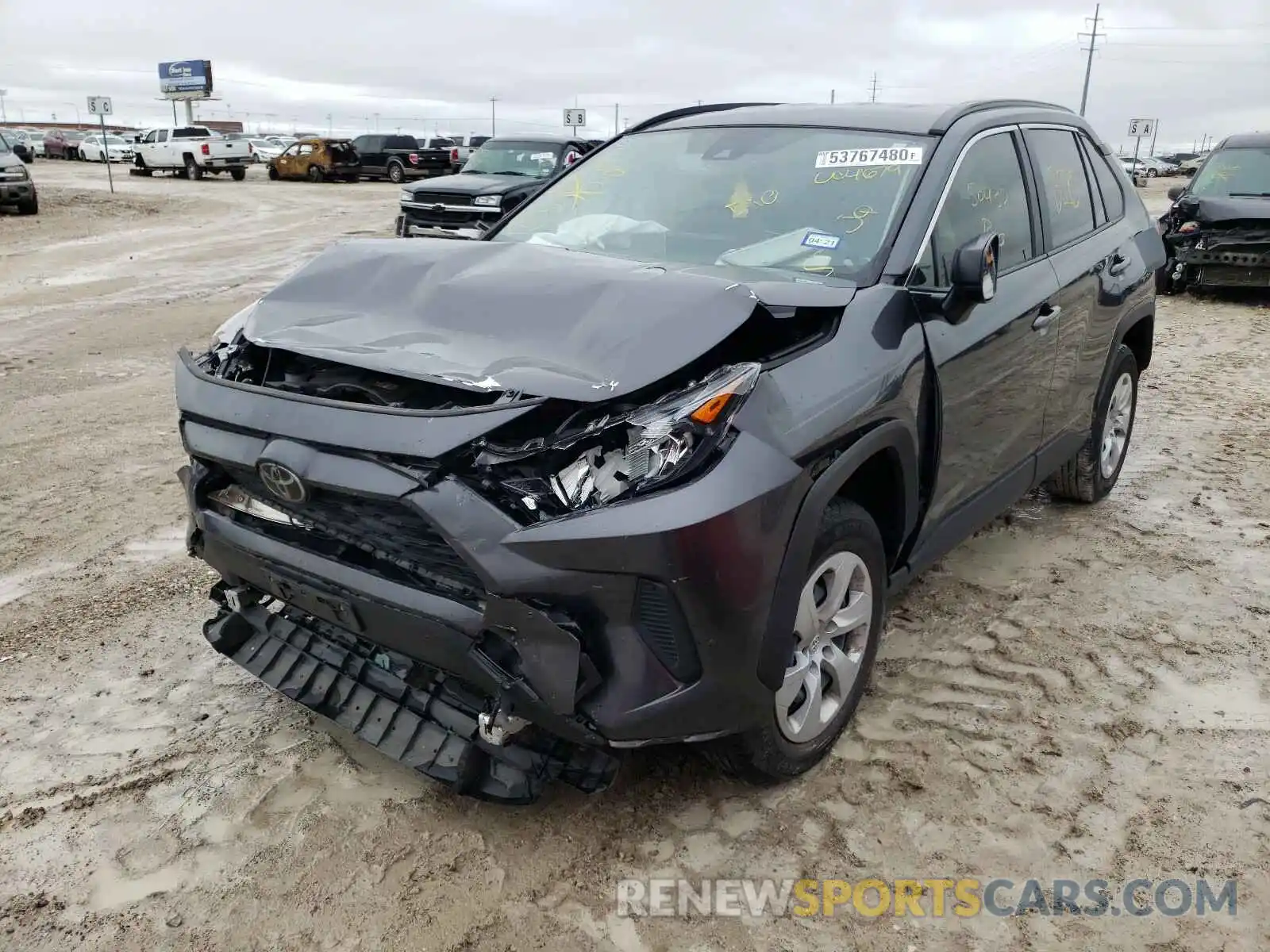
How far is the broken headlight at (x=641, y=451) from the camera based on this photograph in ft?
7.57

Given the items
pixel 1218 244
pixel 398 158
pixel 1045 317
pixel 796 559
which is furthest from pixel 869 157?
pixel 398 158

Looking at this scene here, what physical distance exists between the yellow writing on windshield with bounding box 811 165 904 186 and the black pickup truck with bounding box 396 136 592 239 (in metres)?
10.7

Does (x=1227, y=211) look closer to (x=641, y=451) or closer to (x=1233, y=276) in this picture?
(x=1233, y=276)

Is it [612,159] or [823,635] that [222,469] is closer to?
[823,635]

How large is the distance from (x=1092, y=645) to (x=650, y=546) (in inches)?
91.5

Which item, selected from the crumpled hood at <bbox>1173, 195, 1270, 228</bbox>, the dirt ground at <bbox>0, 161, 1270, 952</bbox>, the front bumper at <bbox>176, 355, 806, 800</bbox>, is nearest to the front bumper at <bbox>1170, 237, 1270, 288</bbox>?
the crumpled hood at <bbox>1173, 195, 1270, 228</bbox>

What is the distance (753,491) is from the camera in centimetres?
229

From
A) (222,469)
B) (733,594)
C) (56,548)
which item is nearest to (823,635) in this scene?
(733,594)

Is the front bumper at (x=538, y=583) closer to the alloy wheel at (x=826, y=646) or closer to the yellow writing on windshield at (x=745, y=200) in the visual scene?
the alloy wheel at (x=826, y=646)

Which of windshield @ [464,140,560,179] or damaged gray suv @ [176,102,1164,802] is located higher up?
windshield @ [464,140,560,179]

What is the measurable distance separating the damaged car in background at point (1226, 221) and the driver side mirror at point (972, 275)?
922 centimetres

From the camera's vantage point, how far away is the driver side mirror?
2977mm

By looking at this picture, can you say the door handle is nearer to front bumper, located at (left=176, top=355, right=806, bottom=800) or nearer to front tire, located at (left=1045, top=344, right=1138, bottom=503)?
front tire, located at (left=1045, top=344, right=1138, bottom=503)

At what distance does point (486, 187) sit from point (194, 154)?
2510 cm
